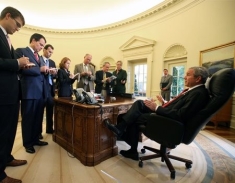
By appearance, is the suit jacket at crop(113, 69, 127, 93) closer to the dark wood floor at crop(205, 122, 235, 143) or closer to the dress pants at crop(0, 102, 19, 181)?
the dark wood floor at crop(205, 122, 235, 143)

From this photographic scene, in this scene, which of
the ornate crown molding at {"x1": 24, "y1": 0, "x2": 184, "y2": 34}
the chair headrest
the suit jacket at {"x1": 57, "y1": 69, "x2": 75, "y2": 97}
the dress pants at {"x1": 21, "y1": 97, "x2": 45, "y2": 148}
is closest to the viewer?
the chair headrest

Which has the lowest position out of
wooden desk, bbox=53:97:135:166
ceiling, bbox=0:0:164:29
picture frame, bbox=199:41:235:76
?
wooden desk, bbox=53:97:135:166

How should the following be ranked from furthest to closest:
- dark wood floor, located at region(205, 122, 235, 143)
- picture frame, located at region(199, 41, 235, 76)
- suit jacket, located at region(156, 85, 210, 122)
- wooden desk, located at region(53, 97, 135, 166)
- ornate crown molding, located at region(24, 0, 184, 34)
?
ornate crown molding, located at region(24, 0, 184, 34) < picture frame, located at region(199, 41, 235, 76) < dark wood floor, located at region(205, 122, 235, 143) < wooden desk, located at region(53, 97, 135, 166) < suit jacket, located at region(156, 85, 210, 122)

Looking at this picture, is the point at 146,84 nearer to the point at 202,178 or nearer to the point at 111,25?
the point at 111,25

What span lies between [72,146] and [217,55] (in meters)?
4.16

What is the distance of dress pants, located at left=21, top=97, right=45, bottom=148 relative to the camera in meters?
1.96

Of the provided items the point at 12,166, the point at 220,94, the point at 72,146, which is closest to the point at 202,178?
the point at 220,94

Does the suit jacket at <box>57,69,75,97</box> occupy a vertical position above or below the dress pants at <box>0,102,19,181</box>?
above

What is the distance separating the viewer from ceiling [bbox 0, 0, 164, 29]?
578cm

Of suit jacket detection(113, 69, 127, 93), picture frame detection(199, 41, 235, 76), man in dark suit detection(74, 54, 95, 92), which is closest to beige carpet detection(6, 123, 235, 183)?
man in dark suit detection(74, 54, 95, 92)

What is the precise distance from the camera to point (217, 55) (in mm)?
4031

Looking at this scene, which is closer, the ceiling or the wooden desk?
the wooden desk

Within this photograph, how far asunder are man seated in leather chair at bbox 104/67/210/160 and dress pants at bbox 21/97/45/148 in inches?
38.8

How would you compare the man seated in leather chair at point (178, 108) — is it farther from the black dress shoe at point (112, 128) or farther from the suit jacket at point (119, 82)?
the suit jacket at point (119, 82)
